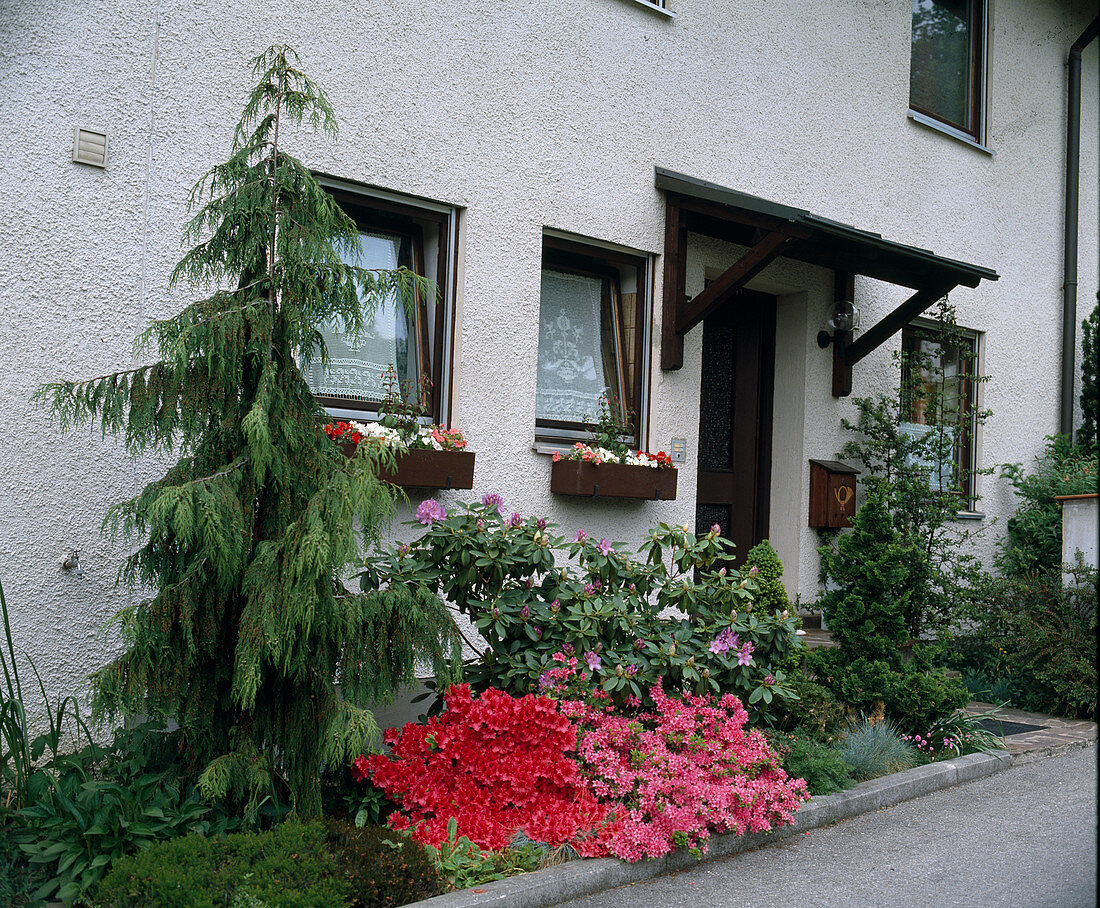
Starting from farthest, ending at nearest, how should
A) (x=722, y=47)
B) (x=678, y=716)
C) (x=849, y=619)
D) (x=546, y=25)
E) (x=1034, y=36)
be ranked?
(x=1034, y=36) < (x=722, y=47) < (x=546, y=25) < (x=849, y=619) < (x=678, y=716)

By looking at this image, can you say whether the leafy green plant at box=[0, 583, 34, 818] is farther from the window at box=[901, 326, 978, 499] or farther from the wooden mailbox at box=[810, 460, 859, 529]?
the window at box=[901, 326, 978, 499]

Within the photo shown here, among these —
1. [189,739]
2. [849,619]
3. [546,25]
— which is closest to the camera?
[189,739]

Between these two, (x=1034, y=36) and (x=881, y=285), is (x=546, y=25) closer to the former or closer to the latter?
(x=881, y=285)

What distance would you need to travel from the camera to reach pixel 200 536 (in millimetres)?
3355

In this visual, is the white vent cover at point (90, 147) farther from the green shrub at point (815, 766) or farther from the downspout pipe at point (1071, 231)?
the downspout pipe at point (1071, 231)

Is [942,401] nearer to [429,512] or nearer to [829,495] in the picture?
[829,495]

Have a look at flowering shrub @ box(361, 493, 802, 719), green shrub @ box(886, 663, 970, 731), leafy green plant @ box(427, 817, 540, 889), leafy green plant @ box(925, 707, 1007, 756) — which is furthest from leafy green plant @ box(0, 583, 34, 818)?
leafy green plant @ box(925, 707, 1007, 756)

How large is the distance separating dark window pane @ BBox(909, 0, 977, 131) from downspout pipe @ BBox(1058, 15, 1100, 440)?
1435 millimetres

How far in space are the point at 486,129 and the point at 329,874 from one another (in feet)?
13.8

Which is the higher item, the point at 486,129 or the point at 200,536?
the point at 486,129

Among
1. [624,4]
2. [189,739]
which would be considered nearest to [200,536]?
[189,739]

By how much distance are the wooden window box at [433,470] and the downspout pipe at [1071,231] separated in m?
7.28

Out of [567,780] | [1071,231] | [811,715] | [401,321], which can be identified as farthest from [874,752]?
[1071,231]

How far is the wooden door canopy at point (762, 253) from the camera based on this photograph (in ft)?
20.6
